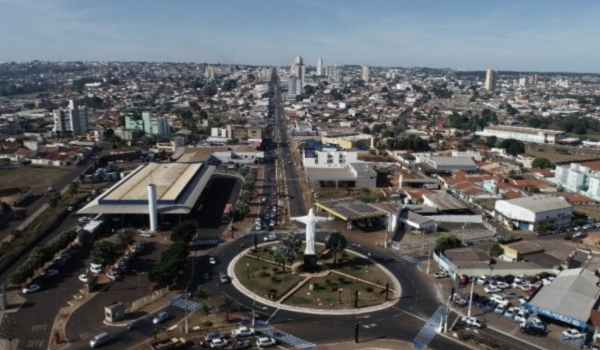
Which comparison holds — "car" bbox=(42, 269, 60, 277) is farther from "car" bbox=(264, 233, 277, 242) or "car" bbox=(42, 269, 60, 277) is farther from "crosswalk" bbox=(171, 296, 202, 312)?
"car" bbox=(264, 233, 277, 242)

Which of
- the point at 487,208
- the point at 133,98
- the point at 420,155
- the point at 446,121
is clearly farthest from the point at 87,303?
the point at 133,98

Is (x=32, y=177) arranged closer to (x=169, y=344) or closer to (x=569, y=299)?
(x=169, y=344)

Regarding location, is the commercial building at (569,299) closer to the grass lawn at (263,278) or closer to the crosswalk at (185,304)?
the grass lawn at (263,278)

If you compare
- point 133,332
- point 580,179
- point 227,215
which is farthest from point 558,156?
point 133,332

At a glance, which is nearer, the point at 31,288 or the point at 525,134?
the point at 31,288

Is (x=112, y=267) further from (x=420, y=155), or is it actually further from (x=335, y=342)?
(x=420, y=155)

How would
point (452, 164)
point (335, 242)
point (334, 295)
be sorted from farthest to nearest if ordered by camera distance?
point (452, 164) → point (335, 242) → point (334, 295)
